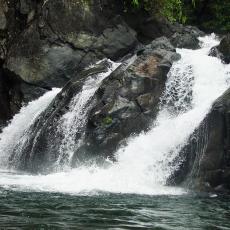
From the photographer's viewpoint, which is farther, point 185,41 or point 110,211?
point 185,41

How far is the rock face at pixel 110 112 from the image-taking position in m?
16.5

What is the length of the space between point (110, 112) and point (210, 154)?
164 inches

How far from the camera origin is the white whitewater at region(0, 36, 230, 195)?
13348 mm

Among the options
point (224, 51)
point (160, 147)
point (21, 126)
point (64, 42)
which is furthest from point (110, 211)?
point (64, 42)

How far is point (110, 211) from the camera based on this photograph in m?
9.82

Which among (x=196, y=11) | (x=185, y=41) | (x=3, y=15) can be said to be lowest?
(x=185, y=41)

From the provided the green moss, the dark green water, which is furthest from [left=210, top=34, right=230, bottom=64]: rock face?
the dark green water

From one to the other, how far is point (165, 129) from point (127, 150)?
140cm

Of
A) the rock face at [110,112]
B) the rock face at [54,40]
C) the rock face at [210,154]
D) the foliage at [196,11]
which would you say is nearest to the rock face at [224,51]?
the rock face at [110,112]

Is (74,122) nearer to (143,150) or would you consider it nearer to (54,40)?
(143,150)

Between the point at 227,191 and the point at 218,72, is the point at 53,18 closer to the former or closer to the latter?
the point at 218,72

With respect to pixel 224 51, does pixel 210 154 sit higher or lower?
lower

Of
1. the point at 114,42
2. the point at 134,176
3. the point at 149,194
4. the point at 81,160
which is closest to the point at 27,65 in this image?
the point at 114,42

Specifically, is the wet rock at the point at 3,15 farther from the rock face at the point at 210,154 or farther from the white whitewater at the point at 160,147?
the rock face at the point at 210,154
